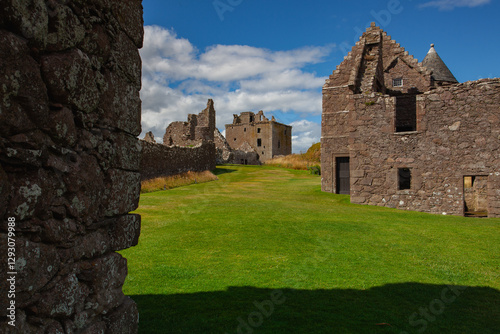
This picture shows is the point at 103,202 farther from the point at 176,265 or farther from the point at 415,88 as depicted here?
the point at 415,88

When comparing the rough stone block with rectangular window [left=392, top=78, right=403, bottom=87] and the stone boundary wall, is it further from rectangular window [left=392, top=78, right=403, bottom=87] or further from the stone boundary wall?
rectangular window [left=392, top=78, right=403, bottom=87]

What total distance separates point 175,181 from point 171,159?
1.85 m

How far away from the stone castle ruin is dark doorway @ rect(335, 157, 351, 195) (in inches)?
419

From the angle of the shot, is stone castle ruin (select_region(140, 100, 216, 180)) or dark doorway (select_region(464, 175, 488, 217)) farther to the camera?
stone castle ruin (select_region(140, 100, 216, 180))

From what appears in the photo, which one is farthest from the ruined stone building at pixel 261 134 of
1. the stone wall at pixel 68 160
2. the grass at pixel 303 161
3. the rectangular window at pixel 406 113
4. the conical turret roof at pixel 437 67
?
the stone wall at pixel 68 160

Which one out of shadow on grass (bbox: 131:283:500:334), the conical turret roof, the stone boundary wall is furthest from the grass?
shadow on grass (bbox: 131:283:500:334)

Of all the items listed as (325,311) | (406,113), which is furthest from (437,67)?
(325,311)

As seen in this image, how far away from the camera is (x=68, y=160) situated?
259cm

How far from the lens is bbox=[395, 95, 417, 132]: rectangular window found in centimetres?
1908

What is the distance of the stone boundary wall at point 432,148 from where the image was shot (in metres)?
13.5

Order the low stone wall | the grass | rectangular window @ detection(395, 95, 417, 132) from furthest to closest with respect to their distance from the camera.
A: 1. the grass
2. the low stone wall
3. rectangular window @ detection(395, 95, 417, 132)

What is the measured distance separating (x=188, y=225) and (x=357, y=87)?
1418 cm

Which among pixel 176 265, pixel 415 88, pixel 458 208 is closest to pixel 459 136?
pixel 458 208

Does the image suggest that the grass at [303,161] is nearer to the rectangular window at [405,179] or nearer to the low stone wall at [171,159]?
the low stone wall at [171,159]
